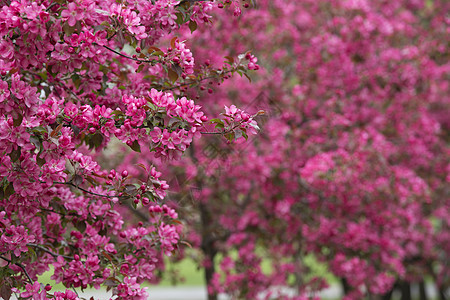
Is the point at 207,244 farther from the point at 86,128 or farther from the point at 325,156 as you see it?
the point at 86,128

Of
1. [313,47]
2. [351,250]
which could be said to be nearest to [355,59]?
[313,47]

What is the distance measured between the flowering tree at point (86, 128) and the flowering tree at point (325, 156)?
2821 millimetres

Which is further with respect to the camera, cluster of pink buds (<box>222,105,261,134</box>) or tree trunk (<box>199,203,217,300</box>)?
A: tree trunk (<box>199,203,217,300</box>)

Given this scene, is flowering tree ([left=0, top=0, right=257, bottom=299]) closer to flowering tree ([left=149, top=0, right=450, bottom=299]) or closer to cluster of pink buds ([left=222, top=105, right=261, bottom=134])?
cluster of pink buds ([left=222, top=105, right=261, bottom=134])

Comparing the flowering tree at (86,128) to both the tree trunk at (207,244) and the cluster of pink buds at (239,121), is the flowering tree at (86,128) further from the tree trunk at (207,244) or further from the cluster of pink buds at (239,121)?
the tree trunk at (207,244)

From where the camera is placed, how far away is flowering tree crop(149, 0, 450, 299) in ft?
24.1

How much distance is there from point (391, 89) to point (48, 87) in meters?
6.17

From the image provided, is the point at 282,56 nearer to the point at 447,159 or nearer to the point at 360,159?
the point at 360,159

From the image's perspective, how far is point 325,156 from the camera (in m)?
6.91

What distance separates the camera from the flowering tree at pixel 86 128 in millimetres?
2723

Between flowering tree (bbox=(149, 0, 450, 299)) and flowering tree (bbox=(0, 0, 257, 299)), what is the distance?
2.82m

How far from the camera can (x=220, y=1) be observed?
3.31m

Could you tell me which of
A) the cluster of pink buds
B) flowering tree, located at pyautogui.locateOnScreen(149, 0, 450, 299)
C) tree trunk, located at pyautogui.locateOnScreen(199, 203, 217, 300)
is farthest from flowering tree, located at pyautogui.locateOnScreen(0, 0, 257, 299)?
tree trunk, located at pyautogui.locateOnScreen(199, 203, 217, 300)

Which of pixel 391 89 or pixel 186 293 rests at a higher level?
pixel 186 293
